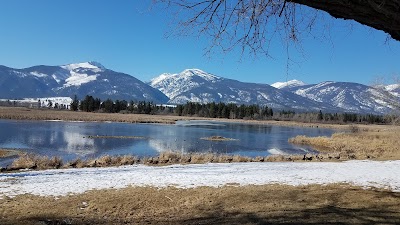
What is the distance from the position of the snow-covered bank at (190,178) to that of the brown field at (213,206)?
784 mm

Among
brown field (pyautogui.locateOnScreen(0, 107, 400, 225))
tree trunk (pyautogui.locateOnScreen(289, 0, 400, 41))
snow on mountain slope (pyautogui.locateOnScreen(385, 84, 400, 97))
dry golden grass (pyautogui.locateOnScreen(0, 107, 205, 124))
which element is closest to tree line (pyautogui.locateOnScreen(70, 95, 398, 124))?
dry golden grass (pyautogui.locateOnScreen(0, 107, 205, 124))

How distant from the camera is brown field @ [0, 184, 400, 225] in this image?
26.1 feet

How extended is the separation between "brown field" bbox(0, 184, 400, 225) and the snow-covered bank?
0.78 m

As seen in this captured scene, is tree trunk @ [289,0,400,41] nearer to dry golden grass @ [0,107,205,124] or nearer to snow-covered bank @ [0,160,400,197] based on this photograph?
snow-covered bank @ [0,160,400,197]

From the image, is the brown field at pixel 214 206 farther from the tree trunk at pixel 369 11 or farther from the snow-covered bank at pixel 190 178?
the tree trunk at pixel 369 11

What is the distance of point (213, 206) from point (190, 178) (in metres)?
3.45

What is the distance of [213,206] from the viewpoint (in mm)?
9289

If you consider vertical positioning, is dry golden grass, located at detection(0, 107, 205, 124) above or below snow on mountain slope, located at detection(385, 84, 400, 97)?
below

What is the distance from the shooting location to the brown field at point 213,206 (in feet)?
26.1

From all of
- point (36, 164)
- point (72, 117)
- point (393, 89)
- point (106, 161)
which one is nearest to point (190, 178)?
point (106, 161)

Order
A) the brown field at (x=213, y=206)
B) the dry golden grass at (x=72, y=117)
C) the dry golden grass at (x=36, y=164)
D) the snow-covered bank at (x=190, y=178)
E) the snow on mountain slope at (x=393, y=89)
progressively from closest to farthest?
the brown field at (x=213, y=206), the snow-covered bank at (x=190, y=178), the dry golden grass at (x=36, y=164), the snow on mountain slope at (x=393, y=89), the dry golden grass at (x=72, y=117)

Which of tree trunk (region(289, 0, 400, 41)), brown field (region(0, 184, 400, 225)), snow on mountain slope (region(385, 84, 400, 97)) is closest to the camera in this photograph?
tree trunk (region(289, 0, 400, 41))

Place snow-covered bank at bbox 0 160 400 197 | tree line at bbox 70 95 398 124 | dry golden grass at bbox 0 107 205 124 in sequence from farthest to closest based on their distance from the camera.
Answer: tree line at bbox 70 95 398 124, dry golden grass at bbox 0 107 205 124, snow-covered bank at bbox 0 160 400 197

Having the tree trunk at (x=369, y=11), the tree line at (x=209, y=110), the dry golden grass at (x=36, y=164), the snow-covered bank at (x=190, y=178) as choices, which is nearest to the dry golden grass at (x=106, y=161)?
the dry golden grass at (x=36, y=164)
